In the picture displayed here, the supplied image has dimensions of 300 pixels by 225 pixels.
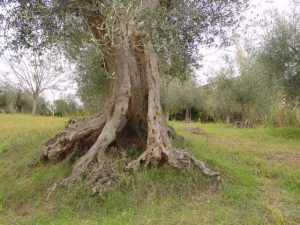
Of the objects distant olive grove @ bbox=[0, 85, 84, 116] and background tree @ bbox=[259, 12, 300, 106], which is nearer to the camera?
background tree @ bbox=[259, 12, 300, 106]

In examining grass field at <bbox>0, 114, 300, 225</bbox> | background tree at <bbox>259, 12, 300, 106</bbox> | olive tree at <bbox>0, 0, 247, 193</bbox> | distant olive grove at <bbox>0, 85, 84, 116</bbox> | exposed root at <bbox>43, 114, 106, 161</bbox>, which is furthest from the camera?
distant olive grove at <bbox>0, 85, 84, 116</bbox>

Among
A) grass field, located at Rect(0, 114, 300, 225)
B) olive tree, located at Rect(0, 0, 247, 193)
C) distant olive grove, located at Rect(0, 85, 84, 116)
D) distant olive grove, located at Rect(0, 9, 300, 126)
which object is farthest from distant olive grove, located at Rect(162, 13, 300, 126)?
distant olive grove, located at Rect(0, 85, 84, 116)

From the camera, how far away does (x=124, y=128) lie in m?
7.04

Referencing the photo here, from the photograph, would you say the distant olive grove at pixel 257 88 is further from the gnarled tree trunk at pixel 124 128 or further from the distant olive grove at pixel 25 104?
the distant olive grove at pixel 25 104

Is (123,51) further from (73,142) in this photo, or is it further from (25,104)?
(25,104)

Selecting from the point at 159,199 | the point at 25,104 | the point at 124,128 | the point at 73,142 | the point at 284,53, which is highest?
the point at 284,53

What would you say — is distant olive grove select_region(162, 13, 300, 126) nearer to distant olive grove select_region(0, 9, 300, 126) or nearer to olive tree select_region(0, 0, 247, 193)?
distant olive grove select_region(0, 9, 300, 126)

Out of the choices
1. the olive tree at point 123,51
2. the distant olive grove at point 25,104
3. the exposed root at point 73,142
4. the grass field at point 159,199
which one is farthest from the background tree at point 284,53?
the distant olive grove at point 25,104

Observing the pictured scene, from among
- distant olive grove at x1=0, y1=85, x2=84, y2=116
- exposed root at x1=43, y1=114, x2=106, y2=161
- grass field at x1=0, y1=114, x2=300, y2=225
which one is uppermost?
distant olive grove at x1=0, y1=85, x2=84, y2=116

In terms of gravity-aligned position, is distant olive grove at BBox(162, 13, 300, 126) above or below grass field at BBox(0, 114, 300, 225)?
above

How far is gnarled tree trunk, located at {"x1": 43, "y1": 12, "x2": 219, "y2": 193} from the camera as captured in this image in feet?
18.0

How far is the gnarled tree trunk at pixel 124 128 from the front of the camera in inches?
216

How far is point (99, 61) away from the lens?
10219 millimetres

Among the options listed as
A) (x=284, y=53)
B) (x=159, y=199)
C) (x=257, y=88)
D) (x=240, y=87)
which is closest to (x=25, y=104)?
(x=240, y=87)
